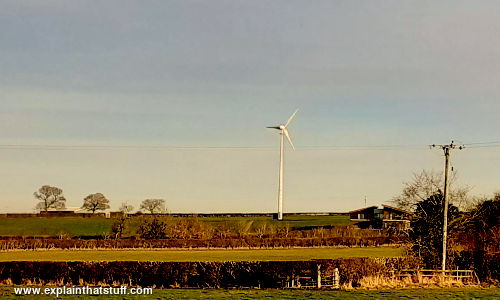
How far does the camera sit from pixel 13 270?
52438 millimetres

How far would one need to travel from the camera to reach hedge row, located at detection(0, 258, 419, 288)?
50.3 metres

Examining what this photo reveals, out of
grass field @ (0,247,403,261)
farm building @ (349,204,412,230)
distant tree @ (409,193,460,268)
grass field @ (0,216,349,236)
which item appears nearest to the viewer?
distant tree @ (409,193,460,268)

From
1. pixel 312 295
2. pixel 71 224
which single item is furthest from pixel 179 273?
pixel 71 224

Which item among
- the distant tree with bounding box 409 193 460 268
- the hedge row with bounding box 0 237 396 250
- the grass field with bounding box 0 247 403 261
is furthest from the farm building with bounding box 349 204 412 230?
the distant tree with bounding box 409 193 460 268

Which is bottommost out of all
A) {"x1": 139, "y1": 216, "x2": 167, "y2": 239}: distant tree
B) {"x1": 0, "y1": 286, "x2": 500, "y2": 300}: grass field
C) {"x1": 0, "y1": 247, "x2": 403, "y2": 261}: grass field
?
{"x1": 0, "y1": 247, "x2": 403, "y2": 261}: grass field

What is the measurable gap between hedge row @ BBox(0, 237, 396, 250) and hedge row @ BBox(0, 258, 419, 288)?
2283 inches

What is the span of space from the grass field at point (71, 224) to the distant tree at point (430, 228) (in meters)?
77.3

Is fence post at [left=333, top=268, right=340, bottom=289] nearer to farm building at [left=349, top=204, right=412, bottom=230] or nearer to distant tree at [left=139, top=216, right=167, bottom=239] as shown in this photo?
distant tree at [left=139, top=216, right=167, bottom=239]

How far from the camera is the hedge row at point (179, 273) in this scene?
50.3 metres

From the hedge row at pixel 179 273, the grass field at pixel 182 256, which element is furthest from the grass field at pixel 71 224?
the hedge row at pixel 179 273

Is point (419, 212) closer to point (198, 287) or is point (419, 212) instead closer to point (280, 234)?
point (198, 287)

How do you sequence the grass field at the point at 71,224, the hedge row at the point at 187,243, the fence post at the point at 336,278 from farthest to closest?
the grass field at the point at 71,224
the hedge row at the point at 187,243
the fence post at the point at 336,278

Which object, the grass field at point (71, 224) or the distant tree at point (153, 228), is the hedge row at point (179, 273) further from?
the grass field at point (71, 224)

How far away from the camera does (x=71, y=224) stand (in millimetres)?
159250
